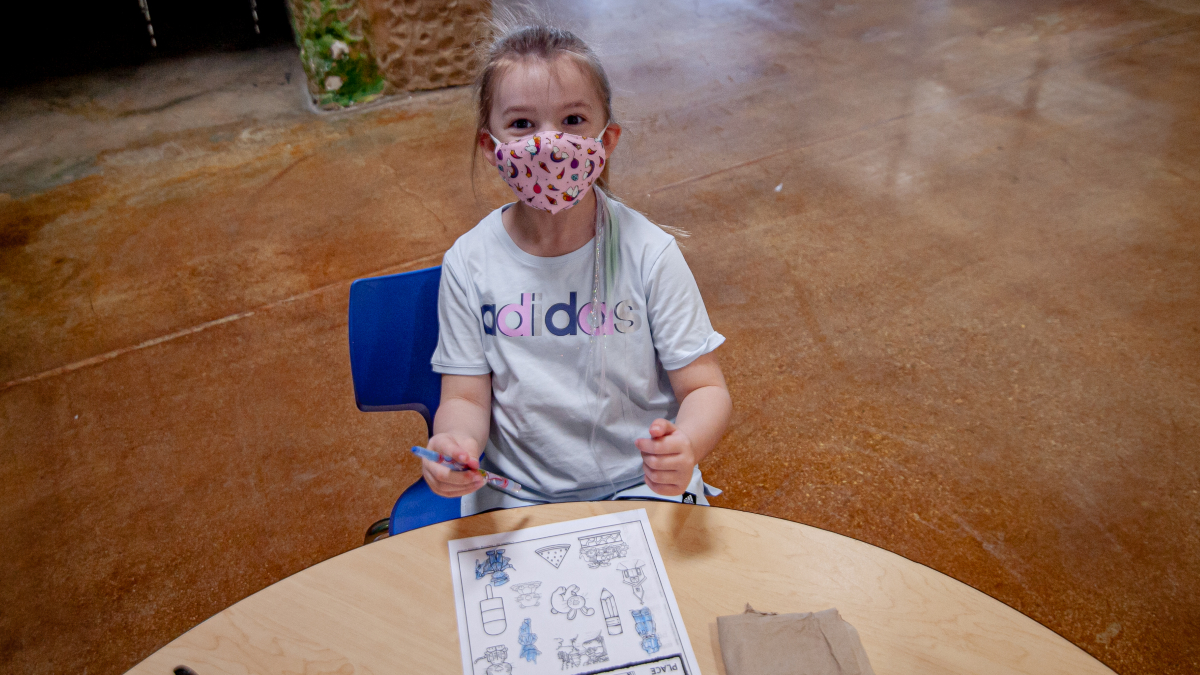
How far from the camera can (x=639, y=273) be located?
1.12 m

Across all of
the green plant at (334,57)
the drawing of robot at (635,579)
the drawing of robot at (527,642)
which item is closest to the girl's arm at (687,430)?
the drawing of robot at (635,579)

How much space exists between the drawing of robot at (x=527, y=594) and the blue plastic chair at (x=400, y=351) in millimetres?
394

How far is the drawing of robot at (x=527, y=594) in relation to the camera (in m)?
0.85

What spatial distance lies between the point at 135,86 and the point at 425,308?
382 centimetres

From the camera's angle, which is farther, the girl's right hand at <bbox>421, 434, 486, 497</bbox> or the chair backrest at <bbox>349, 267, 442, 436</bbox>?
the chair backrest at <bbox>349, 267, 442, 436</bbox>

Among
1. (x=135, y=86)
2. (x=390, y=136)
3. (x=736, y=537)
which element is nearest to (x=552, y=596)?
(x=736, y=537)

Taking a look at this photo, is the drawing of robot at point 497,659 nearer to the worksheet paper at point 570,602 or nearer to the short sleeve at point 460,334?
the worksheet paper at point 570,602

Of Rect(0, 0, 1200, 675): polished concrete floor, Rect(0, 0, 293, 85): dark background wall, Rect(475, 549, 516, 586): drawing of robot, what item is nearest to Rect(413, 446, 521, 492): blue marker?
Rect(475, 549, 516, 586): drawing of robot

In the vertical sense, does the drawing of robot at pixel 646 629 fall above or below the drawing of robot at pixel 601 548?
below

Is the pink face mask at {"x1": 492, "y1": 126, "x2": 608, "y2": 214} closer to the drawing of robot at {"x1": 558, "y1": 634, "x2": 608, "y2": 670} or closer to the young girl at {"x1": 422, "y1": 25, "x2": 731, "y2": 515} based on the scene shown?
the young girl at {"x1": 422, "y1": 25, "x2": 731, "y2": 515}

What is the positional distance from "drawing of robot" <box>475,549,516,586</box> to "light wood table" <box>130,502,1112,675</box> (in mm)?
36

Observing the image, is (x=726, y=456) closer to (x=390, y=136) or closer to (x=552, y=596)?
(x=552, y=596)

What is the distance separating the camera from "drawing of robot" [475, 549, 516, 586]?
0.86m

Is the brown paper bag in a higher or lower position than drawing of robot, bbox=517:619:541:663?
higher
